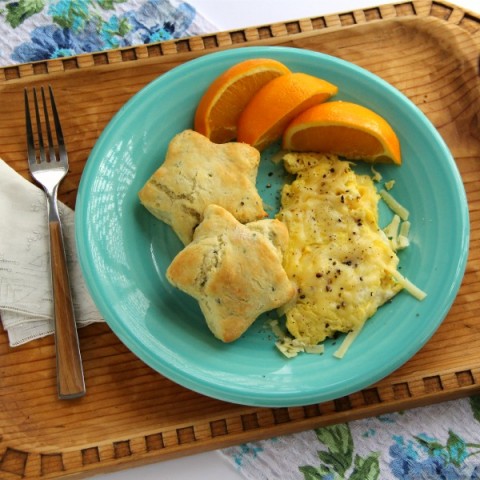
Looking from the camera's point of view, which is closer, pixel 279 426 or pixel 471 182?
Answer: pixel 279 426

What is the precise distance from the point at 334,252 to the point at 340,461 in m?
0.70

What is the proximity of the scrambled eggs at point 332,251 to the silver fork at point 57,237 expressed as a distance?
2.31ft

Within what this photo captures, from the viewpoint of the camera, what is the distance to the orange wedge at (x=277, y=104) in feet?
7.31

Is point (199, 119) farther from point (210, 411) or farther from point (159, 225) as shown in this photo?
point (210, 411)

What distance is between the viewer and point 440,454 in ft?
7.38

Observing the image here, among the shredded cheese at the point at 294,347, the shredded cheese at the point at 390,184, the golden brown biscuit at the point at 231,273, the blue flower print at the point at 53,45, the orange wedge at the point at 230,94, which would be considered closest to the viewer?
the golden brown biscuit at the point at 231,273

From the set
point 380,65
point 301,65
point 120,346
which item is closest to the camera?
point 120,346

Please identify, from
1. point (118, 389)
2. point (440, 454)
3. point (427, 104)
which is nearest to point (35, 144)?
point (118, 389)

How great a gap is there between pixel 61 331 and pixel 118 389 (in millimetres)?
263

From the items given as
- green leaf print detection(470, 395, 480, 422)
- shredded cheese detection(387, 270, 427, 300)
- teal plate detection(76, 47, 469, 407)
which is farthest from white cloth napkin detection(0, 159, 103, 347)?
green leaf print detection(470, 395, 480, 422)

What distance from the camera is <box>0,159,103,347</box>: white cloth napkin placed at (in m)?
2.18

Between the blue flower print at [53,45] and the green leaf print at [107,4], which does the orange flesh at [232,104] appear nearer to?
the blue flower print at [53,45]

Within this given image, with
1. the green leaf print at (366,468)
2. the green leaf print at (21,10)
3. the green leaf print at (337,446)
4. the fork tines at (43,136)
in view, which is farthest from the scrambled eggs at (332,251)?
the green leaf print at (21,10)

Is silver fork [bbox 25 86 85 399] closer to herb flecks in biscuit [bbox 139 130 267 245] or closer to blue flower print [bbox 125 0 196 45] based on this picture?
herb flecks in biscuit [bbox 139 130 267 245]
